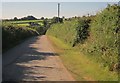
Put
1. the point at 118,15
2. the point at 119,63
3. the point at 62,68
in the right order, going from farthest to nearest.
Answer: the point at 62,68 → the point at 118,15 → the point at 119,63

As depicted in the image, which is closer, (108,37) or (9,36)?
(108,37)

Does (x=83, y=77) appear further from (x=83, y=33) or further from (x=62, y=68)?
(x=83, y=33)

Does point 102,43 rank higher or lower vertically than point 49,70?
higher

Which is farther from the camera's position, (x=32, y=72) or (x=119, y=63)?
(x=32, y=72)

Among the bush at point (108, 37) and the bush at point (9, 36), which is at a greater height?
the bush at point (108, 37)

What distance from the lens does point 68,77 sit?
38.9 ft

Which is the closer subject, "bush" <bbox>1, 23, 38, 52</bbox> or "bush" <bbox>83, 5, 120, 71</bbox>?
"bush" <bbox>83, 5, 120, 71</bbox>

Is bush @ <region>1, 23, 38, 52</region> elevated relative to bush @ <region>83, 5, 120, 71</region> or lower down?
lower down

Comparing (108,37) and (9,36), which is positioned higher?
(108,37)

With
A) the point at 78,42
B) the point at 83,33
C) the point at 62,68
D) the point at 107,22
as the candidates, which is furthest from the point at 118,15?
the point at 78,42

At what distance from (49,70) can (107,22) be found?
3556 mm

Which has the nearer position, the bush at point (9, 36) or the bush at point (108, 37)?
the bush at point (108, 37)

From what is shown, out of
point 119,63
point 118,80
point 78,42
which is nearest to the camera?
point 118,80

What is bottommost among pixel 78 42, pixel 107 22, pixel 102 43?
pixel 78 42
